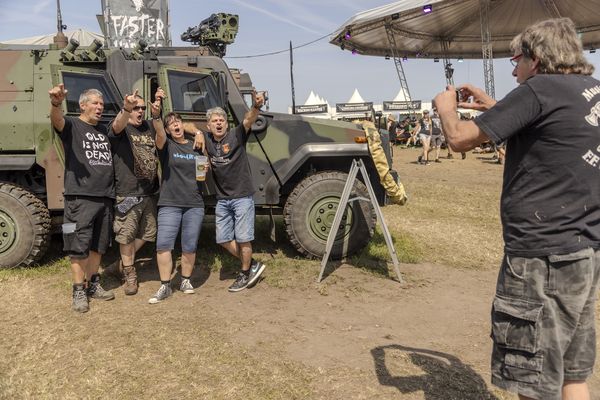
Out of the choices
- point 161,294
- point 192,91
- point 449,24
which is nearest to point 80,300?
point 161,294

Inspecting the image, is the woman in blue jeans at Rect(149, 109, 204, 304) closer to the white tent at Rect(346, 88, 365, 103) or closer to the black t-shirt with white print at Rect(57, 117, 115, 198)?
the black t-shirt with white print at Rect(57, 117, 115, 198)

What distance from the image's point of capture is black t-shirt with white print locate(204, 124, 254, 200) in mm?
4539

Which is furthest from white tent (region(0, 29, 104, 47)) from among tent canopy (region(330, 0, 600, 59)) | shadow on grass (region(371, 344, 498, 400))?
shadow on grass (region(371, 344, 498, 400))

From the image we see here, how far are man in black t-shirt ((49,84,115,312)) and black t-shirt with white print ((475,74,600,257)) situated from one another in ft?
10.9

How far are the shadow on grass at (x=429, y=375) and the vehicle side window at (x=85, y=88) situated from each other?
11.7 ft

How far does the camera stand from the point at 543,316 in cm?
182

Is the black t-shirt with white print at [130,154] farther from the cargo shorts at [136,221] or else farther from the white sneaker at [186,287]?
the white sneaker at [186,287]

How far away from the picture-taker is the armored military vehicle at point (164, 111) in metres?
4.86

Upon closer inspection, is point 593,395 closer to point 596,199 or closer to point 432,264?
point 596,199

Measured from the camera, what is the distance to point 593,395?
2.87 meters

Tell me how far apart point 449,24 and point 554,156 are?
30788 mm

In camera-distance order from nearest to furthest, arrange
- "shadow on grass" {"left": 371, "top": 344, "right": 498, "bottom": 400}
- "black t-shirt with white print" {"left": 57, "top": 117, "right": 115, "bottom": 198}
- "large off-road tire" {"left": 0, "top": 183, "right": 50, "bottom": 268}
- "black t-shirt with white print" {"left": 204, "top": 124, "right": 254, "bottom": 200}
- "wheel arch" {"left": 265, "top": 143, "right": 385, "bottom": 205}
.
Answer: "shadow on grass" {"left": 371, "top": 344, "right": 498, "bottom": 400} < "black t-shirt with white print" {"left": 57, "top": 117, "right": 115, "bottom": 198} < "black t-shirt with white print" {"left": 204, "top": 124, "right": 254, "bottom": 200} < "large off-road tire" {"left": 0, "top": 183, "right": 50, "bottom": 268} < "wheel arch" {"left": 265, "top": 143, "right": 385, "bottom": 205}

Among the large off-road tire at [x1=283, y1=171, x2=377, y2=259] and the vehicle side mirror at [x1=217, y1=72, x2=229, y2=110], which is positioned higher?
the vehicle side mirror at [x1=217, y1=72, x2=229, y2=110]

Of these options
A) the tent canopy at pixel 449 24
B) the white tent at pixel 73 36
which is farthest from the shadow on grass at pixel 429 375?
the tent canopy at pixel 449 24
